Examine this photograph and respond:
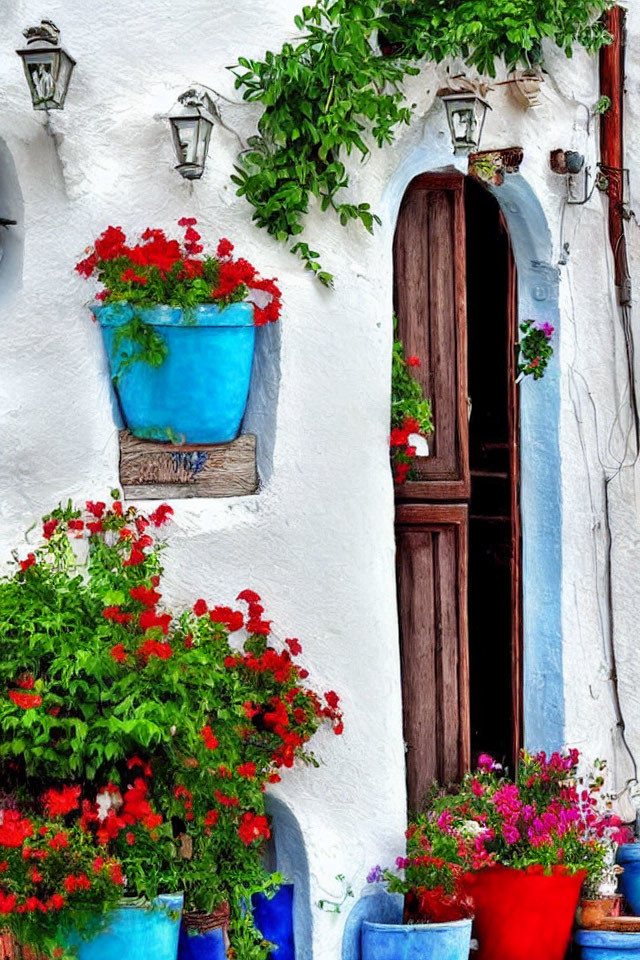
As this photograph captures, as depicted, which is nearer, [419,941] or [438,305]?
[419,941]

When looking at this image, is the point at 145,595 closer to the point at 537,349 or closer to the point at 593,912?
the point at 537,349

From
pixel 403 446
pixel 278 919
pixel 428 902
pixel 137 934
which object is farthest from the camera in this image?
pixel 403 446

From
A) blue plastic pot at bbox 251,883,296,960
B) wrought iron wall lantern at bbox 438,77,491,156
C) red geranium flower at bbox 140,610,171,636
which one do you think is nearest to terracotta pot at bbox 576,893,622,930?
blue plastic pot at bbox 251,883,296,960

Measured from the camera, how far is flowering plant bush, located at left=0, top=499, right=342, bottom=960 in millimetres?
5449

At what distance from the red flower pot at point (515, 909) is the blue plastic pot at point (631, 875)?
940mm

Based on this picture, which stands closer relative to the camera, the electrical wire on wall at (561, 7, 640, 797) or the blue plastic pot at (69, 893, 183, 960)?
the blue plastic pot at (69, 893, 183, 960)

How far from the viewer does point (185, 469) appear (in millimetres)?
6359

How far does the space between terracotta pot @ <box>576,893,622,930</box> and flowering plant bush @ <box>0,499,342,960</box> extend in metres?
1.76

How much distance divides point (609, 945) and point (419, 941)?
1239 mm

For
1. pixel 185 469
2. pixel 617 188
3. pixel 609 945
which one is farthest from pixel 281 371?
pixel 609 945

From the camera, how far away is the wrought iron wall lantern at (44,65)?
595cm

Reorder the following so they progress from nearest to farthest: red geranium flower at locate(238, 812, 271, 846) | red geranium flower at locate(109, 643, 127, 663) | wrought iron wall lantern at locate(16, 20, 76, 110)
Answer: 1. red geranium flower at locate(109, 643, 127, 663)
2. red geranium flower at locate(238, 812, 271, 846)
3. wrought iron wall lantern at locate(16, 20, 76, 110)

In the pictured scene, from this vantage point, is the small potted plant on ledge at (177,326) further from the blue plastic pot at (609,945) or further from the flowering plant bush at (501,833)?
the blue plastic pot at (609,945)

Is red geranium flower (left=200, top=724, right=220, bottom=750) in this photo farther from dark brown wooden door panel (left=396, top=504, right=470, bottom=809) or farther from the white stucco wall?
dark brown wooden door panel (left=396, top=504, right=470, bottom=809)
